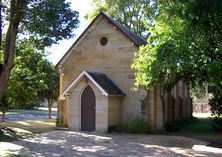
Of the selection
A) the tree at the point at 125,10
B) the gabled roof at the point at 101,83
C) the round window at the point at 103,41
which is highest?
the tree at the point at 125,10

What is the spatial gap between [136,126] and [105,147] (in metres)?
7.09

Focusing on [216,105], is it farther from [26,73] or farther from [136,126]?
[26,73]

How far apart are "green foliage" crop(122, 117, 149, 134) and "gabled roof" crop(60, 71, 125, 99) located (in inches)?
78.3

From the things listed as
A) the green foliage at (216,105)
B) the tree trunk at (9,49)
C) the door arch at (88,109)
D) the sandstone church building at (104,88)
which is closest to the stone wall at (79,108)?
the sandstone church building at (104,88)

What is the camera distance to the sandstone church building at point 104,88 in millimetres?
24172

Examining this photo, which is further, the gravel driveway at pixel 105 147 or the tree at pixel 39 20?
the tree at pixel 39 20

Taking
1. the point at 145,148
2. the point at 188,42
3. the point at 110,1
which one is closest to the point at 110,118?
the point at 145,148

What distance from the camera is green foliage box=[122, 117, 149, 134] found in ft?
77.3

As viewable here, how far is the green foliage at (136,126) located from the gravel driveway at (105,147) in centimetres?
283

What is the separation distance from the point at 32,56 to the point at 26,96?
16.3 feet

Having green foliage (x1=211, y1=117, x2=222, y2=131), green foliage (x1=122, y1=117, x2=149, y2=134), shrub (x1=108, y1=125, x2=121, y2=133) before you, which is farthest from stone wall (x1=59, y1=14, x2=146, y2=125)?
green foliage (x1=211, y1=117, x2=222, y2=131)

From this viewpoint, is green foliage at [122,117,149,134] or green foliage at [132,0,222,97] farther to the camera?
green foliage at [122,117,149,134]

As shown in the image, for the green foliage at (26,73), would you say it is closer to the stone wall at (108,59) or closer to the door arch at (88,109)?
the stone wall at (108,59)

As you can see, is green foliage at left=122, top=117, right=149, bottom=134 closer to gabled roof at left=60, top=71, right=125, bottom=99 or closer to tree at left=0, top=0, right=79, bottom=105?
gabled roof at left=60, top=71, right=125, bottom=99
